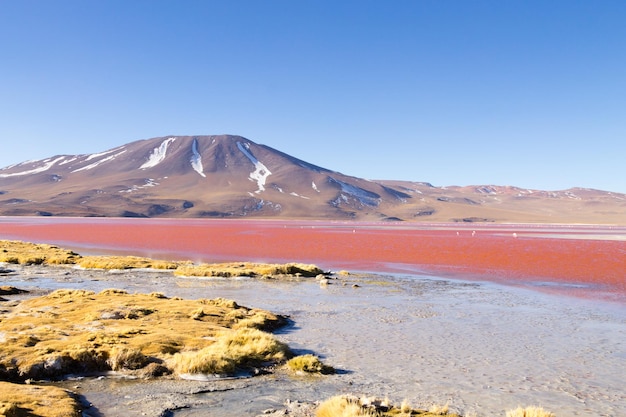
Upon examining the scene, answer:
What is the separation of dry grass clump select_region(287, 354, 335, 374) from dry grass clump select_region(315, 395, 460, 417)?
261 cm

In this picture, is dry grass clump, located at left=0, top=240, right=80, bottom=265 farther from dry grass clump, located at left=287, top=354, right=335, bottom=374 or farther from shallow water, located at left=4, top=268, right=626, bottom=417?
dry grass clump, located at left=287, top=354, right=335, bottom=374

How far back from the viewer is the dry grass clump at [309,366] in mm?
11797

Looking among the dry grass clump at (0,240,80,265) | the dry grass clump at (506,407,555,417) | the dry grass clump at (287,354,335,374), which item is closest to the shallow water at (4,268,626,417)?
the dry grass clump at (287,354,335,374)

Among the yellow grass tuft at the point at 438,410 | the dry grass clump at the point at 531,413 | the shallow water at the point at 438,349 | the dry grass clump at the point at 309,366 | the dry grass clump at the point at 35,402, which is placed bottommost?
the shallow water at the point at 438,349

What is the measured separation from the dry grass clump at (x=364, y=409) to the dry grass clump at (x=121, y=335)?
3738 millimetres

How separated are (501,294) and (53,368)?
20237 millimetres

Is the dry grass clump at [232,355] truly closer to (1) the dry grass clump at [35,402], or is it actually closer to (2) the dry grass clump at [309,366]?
(2) the dry grass clump at [309,366]

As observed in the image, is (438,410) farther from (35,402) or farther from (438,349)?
(35,402)

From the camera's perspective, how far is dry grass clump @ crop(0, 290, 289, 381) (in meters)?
11.6

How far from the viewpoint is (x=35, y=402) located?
339 inches

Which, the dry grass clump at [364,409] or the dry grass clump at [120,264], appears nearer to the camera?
the dry grass clump at [364,409]

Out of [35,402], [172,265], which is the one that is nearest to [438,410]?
[35,402]

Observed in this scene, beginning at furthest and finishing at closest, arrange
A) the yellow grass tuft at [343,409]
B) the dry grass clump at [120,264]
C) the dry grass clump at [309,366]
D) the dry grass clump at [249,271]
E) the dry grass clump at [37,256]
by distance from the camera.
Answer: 1. the dry grass clump at [37,256]
2. the dry grass clump at [120,264]
3. the dry grass clump at [249,271]
4. the dry grass clump at [309,366]
5. the yellow grass tuft at [343,409]

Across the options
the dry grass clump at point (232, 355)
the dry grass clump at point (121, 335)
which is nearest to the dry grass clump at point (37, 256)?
the dry grass clump at point (121, 335)
